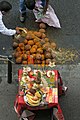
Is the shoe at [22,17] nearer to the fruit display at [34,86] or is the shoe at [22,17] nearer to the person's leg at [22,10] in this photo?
the person's leg at [22,10]

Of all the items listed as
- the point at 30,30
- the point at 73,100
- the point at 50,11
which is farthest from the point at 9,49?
the point at 73,100

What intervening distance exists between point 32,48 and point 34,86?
1.45 metres

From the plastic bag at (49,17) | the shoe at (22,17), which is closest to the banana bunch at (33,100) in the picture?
the plastic bag at (49,17)

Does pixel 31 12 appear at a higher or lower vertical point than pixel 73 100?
higher

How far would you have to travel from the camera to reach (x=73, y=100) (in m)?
7.36

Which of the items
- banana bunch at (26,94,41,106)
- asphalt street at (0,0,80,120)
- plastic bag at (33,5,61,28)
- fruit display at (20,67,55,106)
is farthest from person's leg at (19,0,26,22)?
banana bunch at (26,94,41,106)

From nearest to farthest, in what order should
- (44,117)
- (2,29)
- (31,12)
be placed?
(44,117) → (2,29) → (31,12)

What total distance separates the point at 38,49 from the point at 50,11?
1225 millimetres

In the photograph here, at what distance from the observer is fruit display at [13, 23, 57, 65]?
7.87m

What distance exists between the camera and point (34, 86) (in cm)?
661

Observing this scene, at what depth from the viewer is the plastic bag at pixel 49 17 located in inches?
342

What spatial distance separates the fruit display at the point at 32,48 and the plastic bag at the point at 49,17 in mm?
558

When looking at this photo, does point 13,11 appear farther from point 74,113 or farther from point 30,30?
point 74,113

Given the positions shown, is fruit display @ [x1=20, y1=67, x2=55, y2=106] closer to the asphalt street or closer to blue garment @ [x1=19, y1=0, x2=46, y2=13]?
the asphalt street
